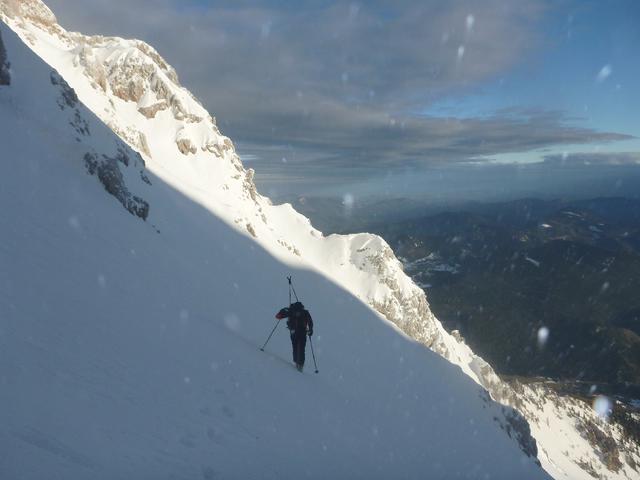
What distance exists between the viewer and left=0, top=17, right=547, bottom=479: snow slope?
5113mm

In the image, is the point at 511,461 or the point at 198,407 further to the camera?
the point at 511,461

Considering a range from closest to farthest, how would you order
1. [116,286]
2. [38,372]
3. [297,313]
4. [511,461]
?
[38,372]
[116,286]
[297,313]
[511,461]

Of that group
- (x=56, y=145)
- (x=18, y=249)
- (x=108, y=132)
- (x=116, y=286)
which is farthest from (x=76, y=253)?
(x=108, y=132)

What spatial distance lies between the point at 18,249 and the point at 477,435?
21643mm

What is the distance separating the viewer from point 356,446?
31.3 ft

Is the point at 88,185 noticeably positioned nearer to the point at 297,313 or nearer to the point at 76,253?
the point at 76,253

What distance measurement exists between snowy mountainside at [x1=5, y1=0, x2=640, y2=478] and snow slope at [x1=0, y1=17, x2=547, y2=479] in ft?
24.7

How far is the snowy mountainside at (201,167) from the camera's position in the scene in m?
53.8

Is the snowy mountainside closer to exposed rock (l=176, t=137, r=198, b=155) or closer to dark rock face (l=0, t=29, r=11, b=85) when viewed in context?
exposed rock (l=176, t=137, r=198, b=155)

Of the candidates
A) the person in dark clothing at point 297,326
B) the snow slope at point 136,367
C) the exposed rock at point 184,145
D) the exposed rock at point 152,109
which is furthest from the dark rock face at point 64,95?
the exposed rock at point 152,109

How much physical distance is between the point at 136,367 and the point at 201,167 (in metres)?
71.0

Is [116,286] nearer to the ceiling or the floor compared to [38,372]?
nearer to the ceiling

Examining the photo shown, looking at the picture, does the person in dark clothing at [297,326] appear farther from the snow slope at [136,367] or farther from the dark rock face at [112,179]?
the dark rock face at [112,179]

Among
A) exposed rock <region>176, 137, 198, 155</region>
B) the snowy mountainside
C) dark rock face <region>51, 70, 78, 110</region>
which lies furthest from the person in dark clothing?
exposed rock <region>176, 137, 198, 155</region>
